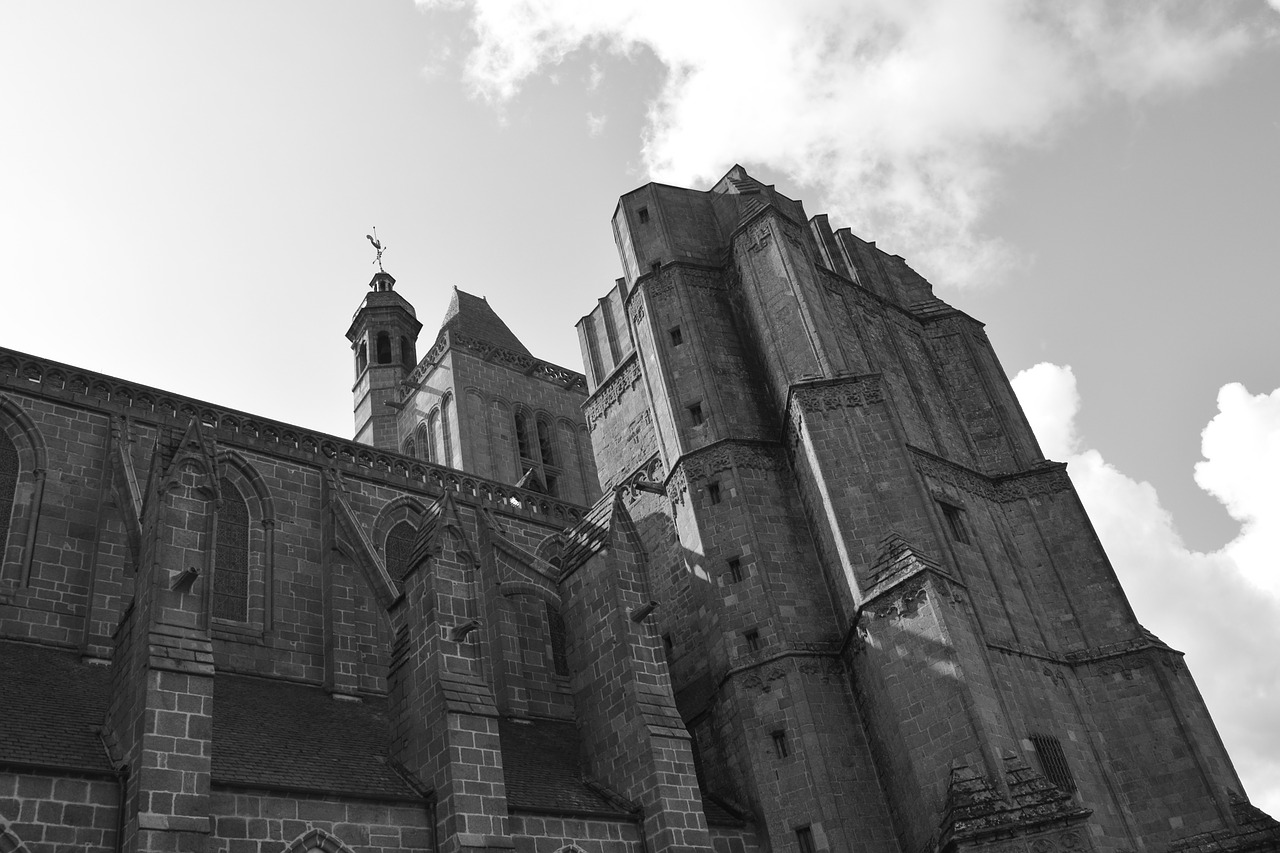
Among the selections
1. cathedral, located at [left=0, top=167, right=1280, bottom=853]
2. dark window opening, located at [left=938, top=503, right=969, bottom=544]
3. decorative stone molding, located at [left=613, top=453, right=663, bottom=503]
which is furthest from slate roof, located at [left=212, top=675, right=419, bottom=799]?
dark window opening, located at [left=938, top=503, right=969, bottom=544]

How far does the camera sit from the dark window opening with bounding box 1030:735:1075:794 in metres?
18.5

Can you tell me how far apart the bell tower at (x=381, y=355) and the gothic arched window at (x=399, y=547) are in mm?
18262

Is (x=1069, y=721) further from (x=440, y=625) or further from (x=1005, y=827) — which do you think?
(x=440, y=625)

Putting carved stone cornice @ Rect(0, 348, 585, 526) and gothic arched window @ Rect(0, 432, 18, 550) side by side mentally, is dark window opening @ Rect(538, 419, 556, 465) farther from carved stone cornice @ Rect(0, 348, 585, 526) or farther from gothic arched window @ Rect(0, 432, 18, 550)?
gothic arched window @ Rect(0, 432, 18, 550)

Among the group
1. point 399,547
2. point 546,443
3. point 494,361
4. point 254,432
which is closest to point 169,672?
point 254,432

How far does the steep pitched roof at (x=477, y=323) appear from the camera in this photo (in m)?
41.4

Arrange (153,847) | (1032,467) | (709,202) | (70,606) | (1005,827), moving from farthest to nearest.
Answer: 1. (709,202)
2. (1032,467)
3. (70,606)
4. (1005,827)
5. (153,847)

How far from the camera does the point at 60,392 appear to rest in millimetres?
20078

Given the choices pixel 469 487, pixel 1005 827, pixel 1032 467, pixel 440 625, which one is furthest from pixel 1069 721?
pixel 469 487

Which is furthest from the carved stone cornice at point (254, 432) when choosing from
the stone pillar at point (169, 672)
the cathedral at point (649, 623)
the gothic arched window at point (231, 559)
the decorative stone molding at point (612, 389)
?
the stone pillar at point (169, 672)

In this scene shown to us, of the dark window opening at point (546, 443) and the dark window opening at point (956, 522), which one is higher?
the dark window opening at point (546, 443)

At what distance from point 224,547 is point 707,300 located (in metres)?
12.3

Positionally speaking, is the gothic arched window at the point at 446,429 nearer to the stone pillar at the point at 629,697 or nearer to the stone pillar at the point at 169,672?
the stone pillar at the point at 629,697

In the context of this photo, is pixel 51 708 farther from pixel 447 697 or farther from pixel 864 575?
pixel 864 575
